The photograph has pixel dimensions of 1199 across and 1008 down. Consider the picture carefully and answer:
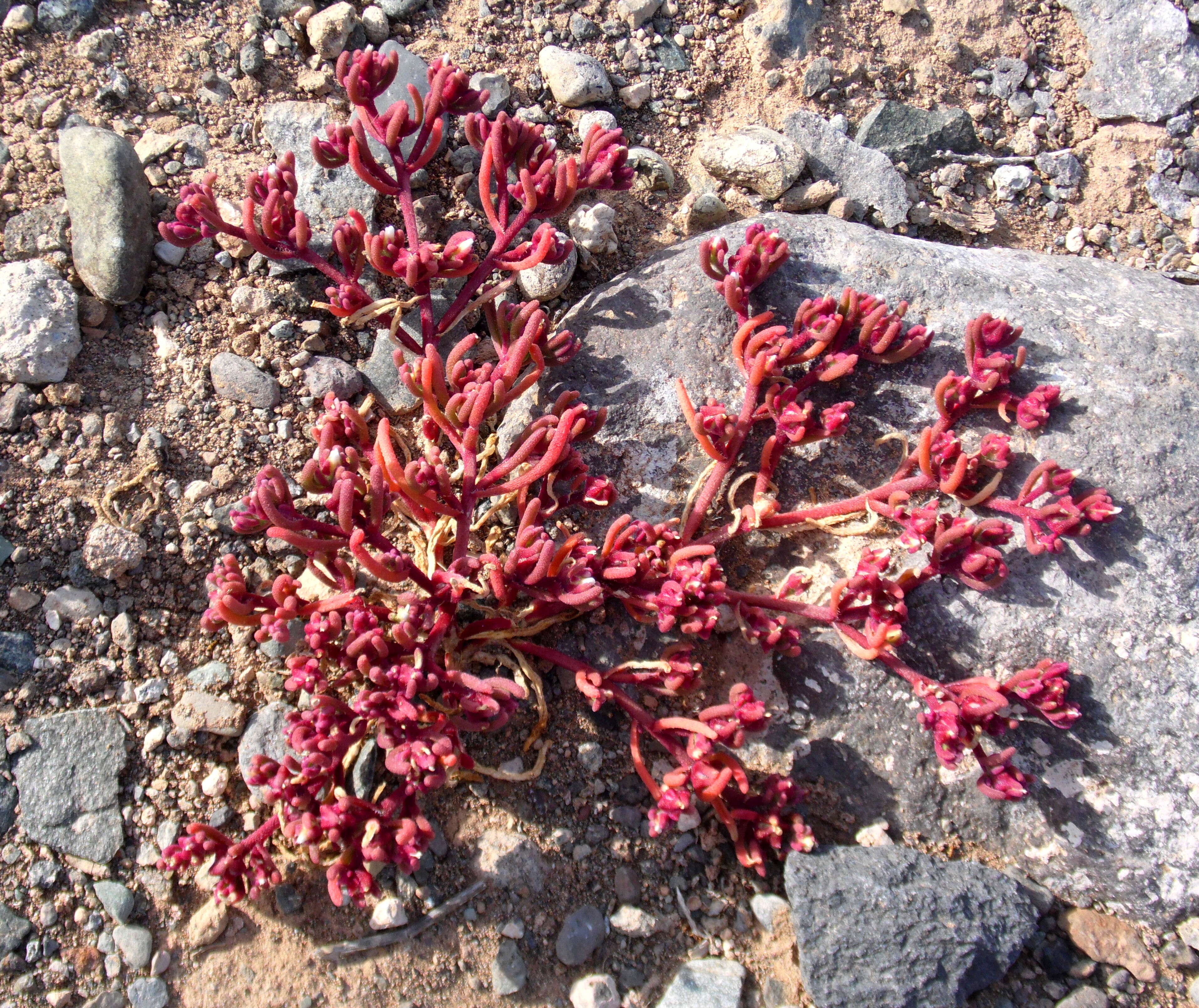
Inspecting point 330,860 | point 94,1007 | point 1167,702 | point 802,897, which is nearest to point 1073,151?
point 1167,702

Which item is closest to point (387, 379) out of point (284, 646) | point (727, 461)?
point (284, 646)

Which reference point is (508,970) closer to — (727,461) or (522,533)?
(522,533)

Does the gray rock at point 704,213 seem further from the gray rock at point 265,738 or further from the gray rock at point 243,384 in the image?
the gray rock at point 265,738

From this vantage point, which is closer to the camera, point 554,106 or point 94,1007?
point 94,1007

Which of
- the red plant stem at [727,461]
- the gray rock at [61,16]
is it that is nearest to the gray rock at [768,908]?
the red plant stem at [727,461]

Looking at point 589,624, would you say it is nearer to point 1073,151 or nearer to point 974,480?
point 974,480

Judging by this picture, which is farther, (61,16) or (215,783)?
(61,16)

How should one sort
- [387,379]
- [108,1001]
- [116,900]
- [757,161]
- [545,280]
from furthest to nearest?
[757,161]
[545,280]
[387,379]
[116,900]
[108,1001]
